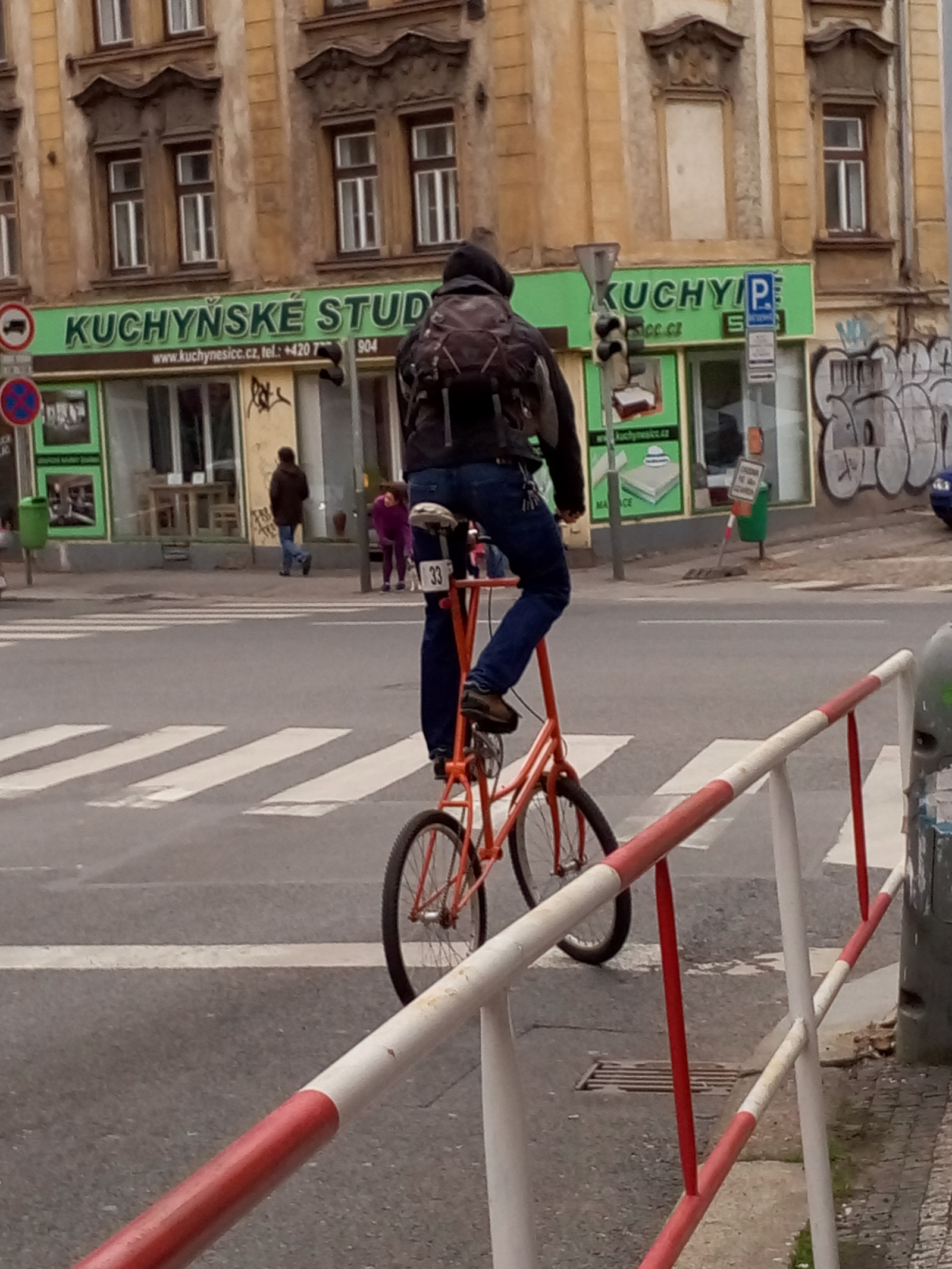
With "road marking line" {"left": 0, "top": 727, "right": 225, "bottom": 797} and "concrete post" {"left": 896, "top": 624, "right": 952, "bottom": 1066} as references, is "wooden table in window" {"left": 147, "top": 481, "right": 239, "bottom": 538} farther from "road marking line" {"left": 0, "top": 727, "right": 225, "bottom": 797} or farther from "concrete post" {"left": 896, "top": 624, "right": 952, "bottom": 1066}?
"concrete post" {"left": 896, "top": 624, "right": 952, "bottom": 1066}

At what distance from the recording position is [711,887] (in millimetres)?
7418

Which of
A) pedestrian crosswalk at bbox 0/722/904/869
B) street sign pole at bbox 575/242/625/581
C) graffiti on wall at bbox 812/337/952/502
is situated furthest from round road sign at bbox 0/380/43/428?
pedestrian crosswalk at bbox 0/722/904/869

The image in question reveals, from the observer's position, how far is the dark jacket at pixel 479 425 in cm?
632

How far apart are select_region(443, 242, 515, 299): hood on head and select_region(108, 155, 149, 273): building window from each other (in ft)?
85.3

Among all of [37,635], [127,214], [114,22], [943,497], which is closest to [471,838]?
[37,635]

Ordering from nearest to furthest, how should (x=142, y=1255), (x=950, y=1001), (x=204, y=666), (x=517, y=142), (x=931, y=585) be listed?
(x=142, y=1255), (x=950, y=1001), (x=204, y=666), (x=931, y=585), (x=517, y=142)

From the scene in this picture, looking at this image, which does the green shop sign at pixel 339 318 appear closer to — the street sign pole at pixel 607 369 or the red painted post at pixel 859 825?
the street sign pole at pixel 607 369

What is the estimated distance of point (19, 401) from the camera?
2684 cm

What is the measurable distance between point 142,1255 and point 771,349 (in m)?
22.8

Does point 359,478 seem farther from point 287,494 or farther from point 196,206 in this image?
point 196,206

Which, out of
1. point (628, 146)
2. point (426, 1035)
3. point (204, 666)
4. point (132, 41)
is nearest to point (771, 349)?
point (628, 146)

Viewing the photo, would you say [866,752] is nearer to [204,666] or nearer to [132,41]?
[204,666]

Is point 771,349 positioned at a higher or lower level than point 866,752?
higher

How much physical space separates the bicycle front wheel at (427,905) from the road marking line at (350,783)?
3501 mm
